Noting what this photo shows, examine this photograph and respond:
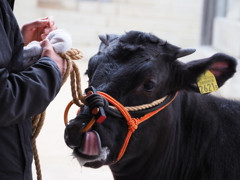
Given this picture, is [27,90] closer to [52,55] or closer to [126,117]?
[52,55]

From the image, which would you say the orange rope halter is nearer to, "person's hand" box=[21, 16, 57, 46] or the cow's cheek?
the cow's cheek

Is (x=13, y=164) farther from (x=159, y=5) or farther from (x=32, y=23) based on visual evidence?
(x=159, y=5)

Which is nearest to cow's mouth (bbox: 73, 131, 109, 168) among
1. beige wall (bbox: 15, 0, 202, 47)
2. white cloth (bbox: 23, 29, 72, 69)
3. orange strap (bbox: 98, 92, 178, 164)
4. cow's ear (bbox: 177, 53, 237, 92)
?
orange strap (bbox: 98, 92, 178, 164)

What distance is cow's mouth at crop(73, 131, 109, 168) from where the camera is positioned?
227 cm

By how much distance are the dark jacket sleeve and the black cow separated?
366 millimetres

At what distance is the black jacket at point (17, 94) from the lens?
1854 millimetres

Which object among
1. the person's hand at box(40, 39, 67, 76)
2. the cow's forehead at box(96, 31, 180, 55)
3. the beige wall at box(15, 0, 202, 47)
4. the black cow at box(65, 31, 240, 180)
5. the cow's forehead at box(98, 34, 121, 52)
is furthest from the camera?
the beige wall at box(15, 0, 202, 47)

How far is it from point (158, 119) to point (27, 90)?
1.08 metres

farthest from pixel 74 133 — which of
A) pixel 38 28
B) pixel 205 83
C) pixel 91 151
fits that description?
pixel 205 83

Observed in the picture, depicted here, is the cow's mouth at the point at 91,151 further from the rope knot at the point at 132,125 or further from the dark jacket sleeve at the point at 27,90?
the dark jacket sleeve at the point at 27,90

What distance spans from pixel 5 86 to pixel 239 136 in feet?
5.90

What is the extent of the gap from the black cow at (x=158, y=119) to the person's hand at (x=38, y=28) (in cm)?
39

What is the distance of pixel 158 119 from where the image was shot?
8.74 ft

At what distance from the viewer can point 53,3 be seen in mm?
14227
